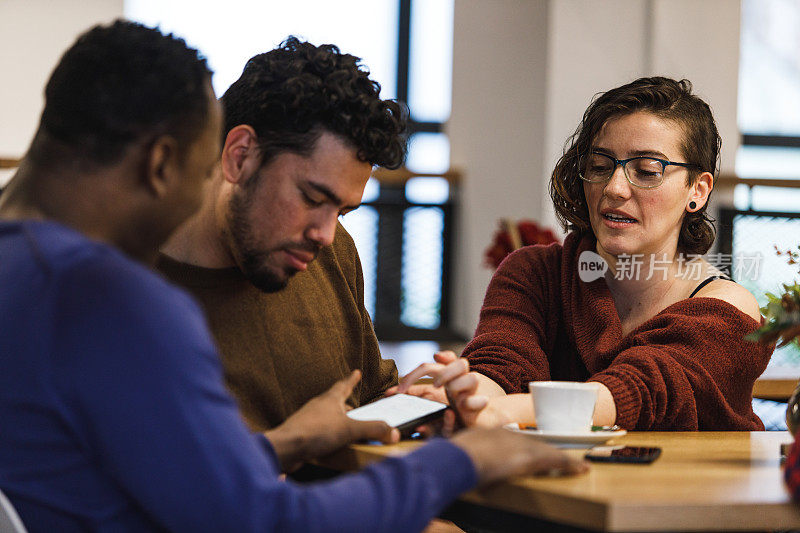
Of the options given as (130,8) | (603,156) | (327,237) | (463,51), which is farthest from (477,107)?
(327,237)

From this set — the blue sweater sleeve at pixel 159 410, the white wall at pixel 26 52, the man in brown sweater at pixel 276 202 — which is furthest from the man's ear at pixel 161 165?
the white wall at pixel 26 52

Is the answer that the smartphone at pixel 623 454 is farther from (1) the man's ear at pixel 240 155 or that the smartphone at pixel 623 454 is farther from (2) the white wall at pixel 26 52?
(2) the white wall at pixel 26 52

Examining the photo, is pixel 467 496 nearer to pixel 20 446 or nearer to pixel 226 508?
pixel 226 508

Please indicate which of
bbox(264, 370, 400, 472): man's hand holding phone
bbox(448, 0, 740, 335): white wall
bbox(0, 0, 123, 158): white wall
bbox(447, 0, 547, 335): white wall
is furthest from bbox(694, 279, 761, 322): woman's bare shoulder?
bbox(0, 0, 123, 158): white wall

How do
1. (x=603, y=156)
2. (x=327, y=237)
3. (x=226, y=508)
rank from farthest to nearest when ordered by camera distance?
(x=603, y=156) → (x=327, y=237) → (x=226, y=508)

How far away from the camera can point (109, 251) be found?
91 centimetres

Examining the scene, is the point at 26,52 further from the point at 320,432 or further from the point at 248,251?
the point at 320,432

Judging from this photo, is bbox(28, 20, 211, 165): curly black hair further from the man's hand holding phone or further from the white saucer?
the white saucer

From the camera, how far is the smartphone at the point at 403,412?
1.39 meters

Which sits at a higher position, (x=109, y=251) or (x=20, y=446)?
(x=109, y=251)

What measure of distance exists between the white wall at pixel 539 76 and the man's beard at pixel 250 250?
3.08 metres

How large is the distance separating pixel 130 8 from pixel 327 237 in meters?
4.16

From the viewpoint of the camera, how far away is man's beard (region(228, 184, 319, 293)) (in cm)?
155

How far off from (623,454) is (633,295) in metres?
0.67
